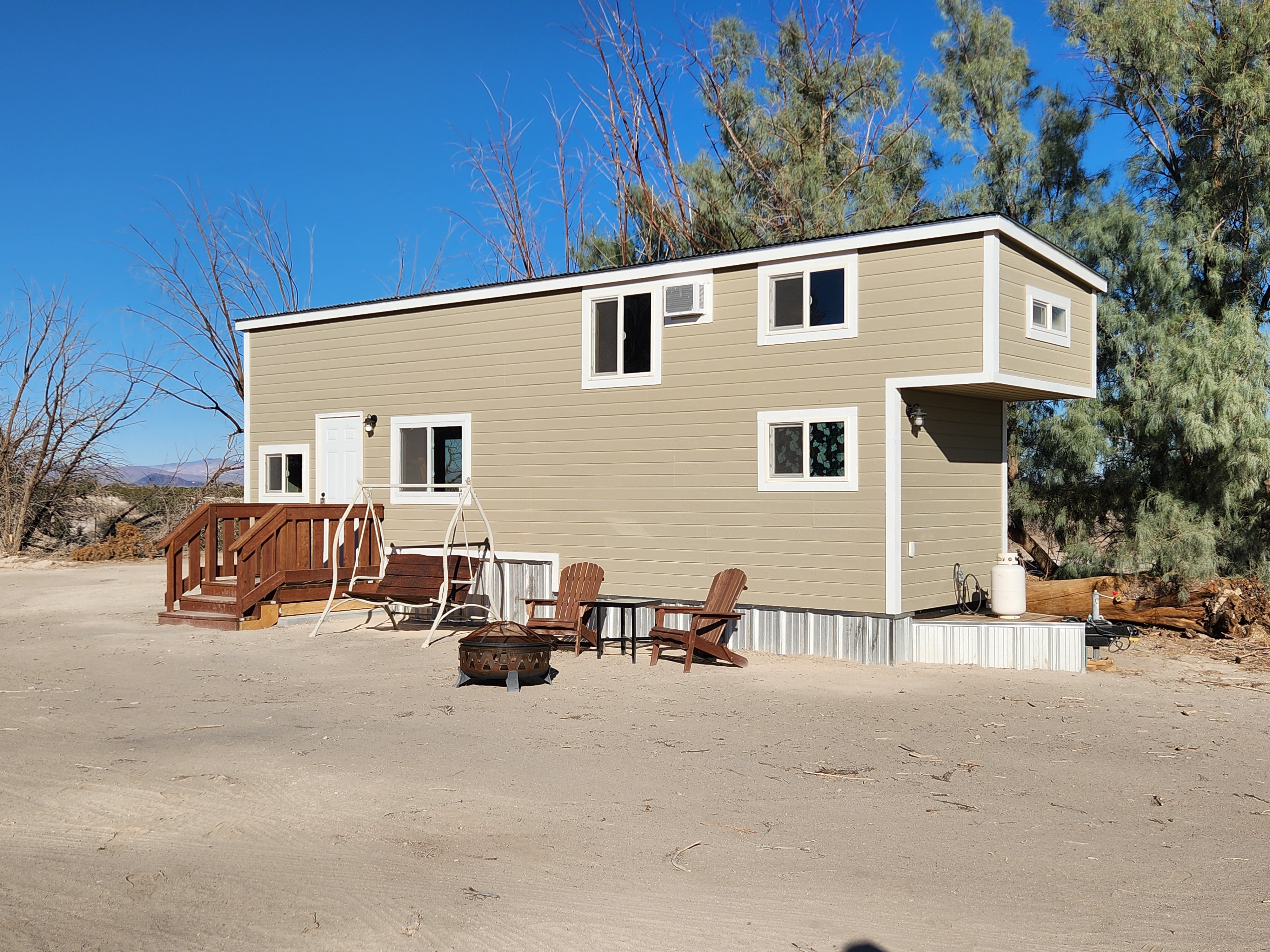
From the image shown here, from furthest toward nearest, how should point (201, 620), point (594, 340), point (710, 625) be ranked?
point (201, 620) → point (594, 340) → point (710, 625)

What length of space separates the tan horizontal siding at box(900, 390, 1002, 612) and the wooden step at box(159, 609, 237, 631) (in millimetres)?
7589

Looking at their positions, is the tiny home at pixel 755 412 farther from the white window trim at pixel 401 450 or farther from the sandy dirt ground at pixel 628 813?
the sandy dirt ground at pixel 628 813

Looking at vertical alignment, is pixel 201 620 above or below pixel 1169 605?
below

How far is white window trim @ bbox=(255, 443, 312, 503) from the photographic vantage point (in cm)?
1543

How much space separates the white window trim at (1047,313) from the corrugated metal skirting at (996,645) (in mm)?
2968

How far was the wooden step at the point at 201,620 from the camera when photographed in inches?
509

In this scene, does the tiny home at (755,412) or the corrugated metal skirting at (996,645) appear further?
the tiny home at (755,412)

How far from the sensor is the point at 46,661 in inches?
420

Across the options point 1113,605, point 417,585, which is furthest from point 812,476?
point 1113,605

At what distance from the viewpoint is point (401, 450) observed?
47.8 feet

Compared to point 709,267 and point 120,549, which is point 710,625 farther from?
point 120,549

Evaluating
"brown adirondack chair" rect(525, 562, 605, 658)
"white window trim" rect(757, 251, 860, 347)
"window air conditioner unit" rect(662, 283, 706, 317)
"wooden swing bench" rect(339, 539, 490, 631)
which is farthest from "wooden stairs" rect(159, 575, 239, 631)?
"white window trim" rect(757, 251, 860, 347)

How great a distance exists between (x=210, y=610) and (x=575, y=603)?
15.5 feet

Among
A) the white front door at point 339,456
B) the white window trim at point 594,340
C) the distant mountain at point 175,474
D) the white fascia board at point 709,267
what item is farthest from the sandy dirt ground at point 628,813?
the distant mountain at point 175,474
